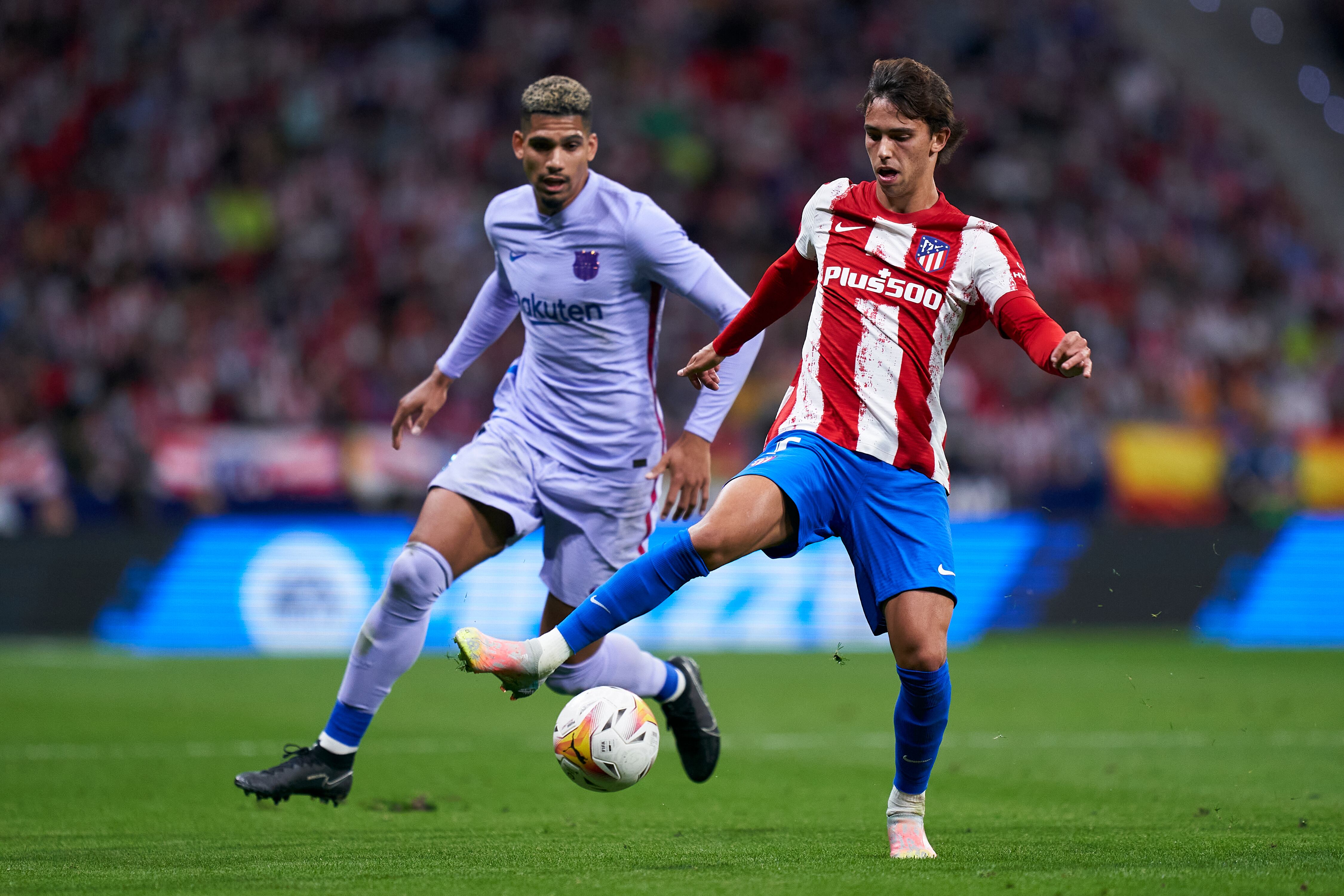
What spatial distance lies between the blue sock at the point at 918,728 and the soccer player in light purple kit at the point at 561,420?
110 centimetres

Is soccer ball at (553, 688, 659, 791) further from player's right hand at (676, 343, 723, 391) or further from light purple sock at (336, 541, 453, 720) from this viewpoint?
player's right hand at (676, 343, 723, 391)

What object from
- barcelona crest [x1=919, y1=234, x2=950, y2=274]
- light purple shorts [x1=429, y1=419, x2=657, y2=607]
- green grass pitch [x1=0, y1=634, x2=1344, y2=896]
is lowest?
green grass pitch [x1=0, y1=634, x2=1344, y2=896]

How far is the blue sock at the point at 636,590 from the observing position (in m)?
4.42

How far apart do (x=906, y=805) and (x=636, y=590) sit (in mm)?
1088

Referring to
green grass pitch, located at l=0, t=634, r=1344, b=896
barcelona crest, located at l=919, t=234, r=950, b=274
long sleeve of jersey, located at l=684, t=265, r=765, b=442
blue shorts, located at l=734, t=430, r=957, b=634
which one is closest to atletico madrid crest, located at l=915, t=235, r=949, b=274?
barcelona crest, located at l=919, t=234, r=950, b=274

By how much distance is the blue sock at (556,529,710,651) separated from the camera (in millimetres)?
4418

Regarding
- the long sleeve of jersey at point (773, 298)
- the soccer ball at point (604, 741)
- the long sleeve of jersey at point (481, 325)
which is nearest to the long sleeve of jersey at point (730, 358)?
the long sleeve of jersey at point (773, 298)

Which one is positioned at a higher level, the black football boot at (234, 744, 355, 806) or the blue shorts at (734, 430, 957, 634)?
the blue shorts at (734, 430, 957, 634)

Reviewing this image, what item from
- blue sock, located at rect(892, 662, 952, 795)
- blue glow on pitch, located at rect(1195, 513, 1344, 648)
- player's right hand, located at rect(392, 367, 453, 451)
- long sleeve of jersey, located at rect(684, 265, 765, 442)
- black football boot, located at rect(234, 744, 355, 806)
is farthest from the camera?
blue glow on pitch, located at rect(1195, 513, 1344, 648)

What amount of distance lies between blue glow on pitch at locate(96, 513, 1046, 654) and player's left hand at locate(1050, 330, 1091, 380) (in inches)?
346

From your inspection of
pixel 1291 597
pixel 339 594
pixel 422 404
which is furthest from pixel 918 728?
pixel 1291 597

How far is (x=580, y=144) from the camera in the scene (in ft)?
18.3

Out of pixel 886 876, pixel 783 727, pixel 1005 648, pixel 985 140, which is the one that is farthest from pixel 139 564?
pixel 985 140

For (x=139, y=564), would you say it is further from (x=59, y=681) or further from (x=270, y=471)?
(x=59, y=681)
